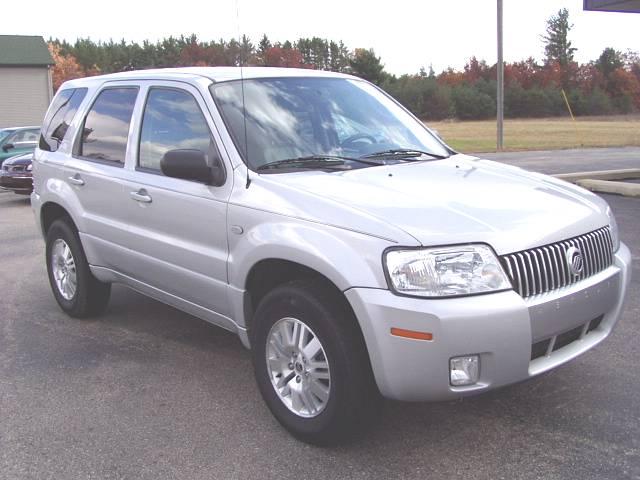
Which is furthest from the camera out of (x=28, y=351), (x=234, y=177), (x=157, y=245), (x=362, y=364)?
(x=28, y=351)

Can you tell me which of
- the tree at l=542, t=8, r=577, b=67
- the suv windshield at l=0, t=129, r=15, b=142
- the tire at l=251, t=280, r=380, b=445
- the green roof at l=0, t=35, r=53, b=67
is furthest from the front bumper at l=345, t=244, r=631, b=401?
the tree at l=542, t=8, r=577, b=67

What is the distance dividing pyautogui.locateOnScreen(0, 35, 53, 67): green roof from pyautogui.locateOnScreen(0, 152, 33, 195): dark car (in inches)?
1107

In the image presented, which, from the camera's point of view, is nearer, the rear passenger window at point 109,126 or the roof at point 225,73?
the roof at point 225,73

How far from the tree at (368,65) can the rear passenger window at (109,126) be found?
73.9 metres

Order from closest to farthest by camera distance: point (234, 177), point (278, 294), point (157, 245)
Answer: point (278, 294)
point (234, 177)
point (157, 245)

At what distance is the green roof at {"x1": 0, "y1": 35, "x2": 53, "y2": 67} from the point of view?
38.9 meters

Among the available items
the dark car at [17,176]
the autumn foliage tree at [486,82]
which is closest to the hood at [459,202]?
the dark car at [17,176]

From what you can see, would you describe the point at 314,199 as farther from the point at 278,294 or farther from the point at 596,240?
the point at 596,240

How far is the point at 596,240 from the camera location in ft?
11.9

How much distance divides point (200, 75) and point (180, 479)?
2449 mm

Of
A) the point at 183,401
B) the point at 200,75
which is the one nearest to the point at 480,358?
the point at 183,401

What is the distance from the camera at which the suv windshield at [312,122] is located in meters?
4.00

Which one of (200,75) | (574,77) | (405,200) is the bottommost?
(405,200)

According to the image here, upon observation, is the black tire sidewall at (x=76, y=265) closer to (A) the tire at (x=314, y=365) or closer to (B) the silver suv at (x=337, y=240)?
(B) the silver suv at (x=337, y=240)
